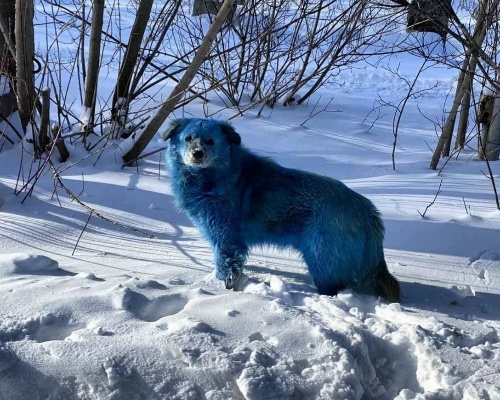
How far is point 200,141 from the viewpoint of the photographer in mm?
3914

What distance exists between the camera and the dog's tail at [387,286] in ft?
13.1

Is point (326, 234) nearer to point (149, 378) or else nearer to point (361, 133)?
point (149, 378)

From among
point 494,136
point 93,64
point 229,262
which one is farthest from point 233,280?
point 494,136

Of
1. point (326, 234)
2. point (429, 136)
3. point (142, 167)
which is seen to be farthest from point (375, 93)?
point (326, 234)

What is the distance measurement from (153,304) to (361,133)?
710cm

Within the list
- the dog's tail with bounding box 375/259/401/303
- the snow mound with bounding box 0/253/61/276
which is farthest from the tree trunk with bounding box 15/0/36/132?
the dog's tail with bounding box 375/259/401/303

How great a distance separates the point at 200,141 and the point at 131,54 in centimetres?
382

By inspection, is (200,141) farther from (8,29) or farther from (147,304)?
(8,29)

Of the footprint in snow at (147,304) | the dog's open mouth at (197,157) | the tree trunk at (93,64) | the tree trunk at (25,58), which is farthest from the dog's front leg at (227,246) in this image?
the tree trunk at (93,64)

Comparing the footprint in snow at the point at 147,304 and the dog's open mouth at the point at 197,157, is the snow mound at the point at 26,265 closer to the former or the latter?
the footprint in snow at the point at 147,304

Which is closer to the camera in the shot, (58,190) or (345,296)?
(345,296)

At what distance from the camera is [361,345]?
295 centimetres

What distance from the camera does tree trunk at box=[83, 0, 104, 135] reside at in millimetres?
6734

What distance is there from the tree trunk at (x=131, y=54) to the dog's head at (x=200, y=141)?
3116 mm
